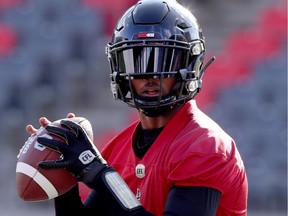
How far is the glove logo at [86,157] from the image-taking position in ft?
7.49

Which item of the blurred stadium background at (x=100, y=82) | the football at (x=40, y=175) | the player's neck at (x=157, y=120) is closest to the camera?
the football at (x=40, y=175)

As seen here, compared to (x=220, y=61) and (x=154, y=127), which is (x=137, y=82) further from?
(x=220, y=61)

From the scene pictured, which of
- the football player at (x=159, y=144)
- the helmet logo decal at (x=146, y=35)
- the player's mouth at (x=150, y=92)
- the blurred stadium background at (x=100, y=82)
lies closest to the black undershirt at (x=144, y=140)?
the football player at (x=159, y=144)

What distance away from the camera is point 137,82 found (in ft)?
7.91

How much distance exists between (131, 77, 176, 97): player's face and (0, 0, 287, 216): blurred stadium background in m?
3.58

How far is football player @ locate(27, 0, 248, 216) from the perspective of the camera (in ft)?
7.29

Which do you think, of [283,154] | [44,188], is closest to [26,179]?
[44,188]

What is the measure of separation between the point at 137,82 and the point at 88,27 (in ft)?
14.2

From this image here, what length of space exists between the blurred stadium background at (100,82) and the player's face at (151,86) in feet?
11.7

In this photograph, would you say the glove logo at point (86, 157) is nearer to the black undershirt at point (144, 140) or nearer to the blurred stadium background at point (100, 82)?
the black undershirt at point (144, 140)

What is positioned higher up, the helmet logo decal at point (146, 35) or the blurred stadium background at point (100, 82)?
the helmet logo decal at point (146, 35)

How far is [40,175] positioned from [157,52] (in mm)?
497

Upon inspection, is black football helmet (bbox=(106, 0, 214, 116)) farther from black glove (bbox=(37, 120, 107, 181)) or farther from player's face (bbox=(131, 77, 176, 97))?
black glove (bbox=(37, 120, 107, 181))

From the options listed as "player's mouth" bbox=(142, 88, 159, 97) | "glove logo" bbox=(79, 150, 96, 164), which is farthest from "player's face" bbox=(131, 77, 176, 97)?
"glove logo" bbox=(79, 150, 96, 164)
